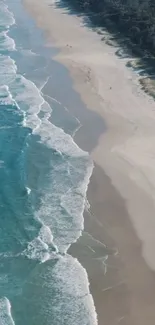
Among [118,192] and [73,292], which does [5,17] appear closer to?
[118,192]

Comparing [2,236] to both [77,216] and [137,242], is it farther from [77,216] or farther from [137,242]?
[137,242]

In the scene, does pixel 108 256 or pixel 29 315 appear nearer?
pixel 29 315

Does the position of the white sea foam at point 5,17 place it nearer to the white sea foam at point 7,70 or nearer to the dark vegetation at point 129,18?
the dark vegetation at point 129,18

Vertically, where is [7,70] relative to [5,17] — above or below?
above

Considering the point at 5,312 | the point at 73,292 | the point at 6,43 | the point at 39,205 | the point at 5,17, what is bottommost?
the point at 5,17

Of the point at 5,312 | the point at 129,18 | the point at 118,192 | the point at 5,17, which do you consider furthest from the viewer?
the point at 5,17

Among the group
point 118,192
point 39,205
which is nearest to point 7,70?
point 118,192

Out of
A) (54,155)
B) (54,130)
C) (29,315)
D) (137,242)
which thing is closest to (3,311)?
(29,315)
